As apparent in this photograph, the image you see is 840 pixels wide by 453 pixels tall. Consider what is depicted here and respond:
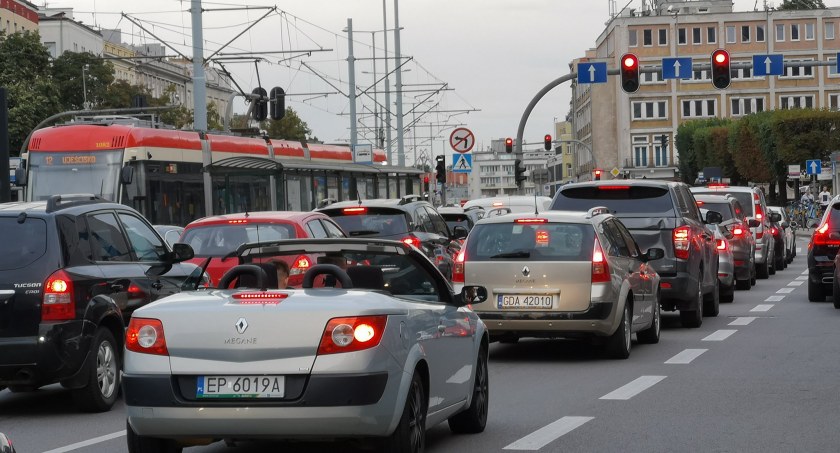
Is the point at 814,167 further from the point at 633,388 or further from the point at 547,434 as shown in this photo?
the point at 547,434

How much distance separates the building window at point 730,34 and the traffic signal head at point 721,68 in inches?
4316

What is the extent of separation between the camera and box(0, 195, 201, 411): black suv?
456 inches

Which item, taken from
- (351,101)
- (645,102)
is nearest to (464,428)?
(351,101)

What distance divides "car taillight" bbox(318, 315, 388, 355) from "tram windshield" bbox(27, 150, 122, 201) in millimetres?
25866

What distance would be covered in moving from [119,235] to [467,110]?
66.8 meters

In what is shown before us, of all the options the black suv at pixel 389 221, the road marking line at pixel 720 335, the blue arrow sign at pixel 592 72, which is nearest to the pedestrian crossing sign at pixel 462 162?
the blue arrow sign at pixel 592 72

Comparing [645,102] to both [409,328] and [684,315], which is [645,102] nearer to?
[684,315]

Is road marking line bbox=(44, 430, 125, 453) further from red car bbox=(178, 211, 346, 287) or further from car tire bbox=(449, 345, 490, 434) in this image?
red car bbox=(178, 211, 346, 287)

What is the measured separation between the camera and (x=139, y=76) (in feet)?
436

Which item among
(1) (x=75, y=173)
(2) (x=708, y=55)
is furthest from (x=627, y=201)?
(2) (x=708, y=55)

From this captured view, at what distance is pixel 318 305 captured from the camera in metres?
7.93

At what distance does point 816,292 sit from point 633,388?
12622 millimetres

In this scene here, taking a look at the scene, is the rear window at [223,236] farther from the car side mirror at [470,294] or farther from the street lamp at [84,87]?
the street lamp at [84,87]

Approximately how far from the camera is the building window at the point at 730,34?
145375 mm
